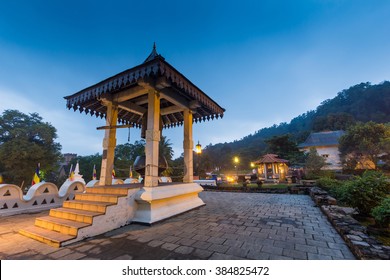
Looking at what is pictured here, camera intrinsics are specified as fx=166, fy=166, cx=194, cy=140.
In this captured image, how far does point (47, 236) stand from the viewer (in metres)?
3.04

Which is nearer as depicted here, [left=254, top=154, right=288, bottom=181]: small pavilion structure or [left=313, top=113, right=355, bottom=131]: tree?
[left=254, top=154, right=288, bottom=181]: small pavilion structure

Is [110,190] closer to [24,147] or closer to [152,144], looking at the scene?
[152,144]

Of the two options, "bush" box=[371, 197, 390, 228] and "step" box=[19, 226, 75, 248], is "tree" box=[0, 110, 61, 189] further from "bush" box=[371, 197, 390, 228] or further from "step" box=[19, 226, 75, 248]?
"bush" box=[371, 197, 390, 228]

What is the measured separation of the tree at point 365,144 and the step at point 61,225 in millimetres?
29149

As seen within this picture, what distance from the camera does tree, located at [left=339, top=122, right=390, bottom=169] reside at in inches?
810

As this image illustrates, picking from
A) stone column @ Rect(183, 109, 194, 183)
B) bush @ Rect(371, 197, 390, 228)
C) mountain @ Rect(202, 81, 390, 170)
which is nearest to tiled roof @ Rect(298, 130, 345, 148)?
mountain @ Rect(202, 81, 390, 170)

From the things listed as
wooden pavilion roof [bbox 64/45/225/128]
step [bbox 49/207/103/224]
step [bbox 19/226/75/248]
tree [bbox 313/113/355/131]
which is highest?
tree [bbox 313/113/355/131]

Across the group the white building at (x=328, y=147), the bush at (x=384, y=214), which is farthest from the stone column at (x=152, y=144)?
the white building at (x=328, y=147)

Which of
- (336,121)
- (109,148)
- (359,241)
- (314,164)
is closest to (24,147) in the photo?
(109,148)

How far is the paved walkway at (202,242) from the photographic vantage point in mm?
2482

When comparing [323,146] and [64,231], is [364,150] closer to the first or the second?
[323,146]

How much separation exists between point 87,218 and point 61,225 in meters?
0.46

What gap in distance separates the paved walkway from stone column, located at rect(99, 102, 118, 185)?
2.01m

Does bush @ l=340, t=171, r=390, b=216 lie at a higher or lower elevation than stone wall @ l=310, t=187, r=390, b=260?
higher
